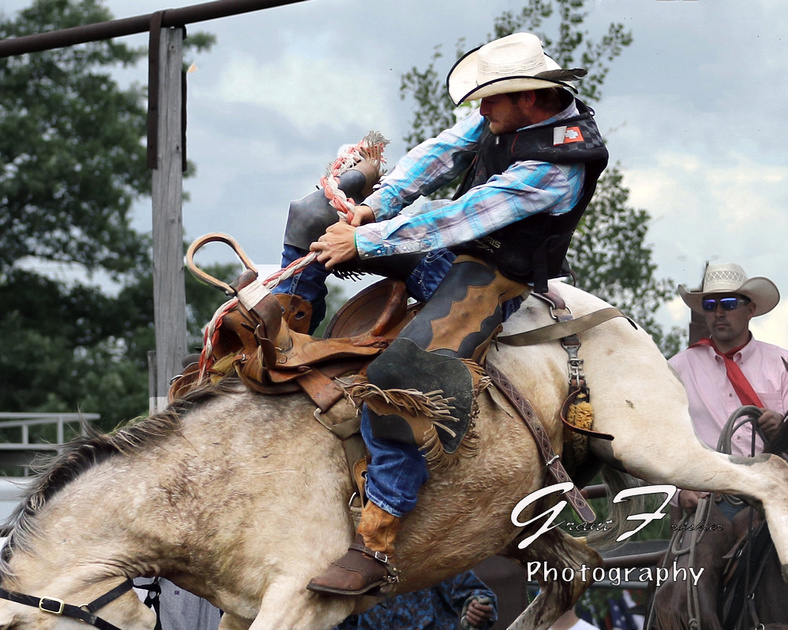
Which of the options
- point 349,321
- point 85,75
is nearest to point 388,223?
point 349,321

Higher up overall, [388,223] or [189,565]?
[388,223]

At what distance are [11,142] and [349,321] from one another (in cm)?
1476

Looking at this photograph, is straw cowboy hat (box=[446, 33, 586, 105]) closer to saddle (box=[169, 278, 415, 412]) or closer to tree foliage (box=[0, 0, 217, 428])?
saddle (box=[169, 278, 415, 412])

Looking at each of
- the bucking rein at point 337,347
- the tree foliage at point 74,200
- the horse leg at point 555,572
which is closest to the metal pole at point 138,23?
the bucking rein at point 337,347

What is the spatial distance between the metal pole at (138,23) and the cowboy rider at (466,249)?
218 cm

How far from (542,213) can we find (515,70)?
0.53 m

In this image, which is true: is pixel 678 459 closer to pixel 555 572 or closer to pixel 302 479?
pixel 555 572

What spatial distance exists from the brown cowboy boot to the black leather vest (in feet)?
3.36

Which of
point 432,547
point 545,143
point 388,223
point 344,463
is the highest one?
point 545,143

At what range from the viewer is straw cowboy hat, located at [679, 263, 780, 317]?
5086 mm

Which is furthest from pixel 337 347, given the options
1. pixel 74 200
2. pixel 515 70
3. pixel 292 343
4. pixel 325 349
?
pixel 74 200

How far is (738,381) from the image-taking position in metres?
4.89

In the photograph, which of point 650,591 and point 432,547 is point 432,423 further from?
point 650,591

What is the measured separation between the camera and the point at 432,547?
142 inches
